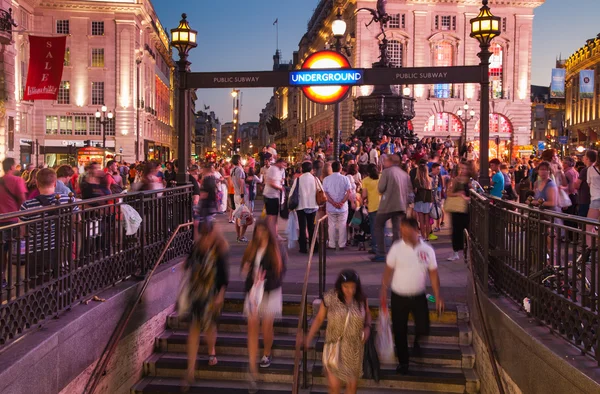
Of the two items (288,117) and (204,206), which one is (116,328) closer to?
(204,206)

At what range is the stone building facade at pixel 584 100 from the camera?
85062 mm

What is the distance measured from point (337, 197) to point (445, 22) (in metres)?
62.1

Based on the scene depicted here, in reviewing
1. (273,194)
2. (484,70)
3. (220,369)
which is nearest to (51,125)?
(273,194)

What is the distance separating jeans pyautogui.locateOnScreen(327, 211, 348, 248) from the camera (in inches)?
503

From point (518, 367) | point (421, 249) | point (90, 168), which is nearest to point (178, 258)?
point (90, 168)

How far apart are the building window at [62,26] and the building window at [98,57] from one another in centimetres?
336

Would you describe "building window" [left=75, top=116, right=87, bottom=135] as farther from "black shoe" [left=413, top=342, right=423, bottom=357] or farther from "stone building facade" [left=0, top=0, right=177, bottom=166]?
"black shoe" [left=413, top=342, right=423, bottom=357]

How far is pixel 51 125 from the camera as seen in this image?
2594 inches

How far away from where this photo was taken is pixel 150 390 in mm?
7492

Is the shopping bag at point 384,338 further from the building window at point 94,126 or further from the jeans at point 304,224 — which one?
the building window at point 94,126

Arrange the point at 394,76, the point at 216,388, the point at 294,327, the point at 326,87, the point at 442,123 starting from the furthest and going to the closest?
the point at 442,123 < the point at 326,87 < the point at 394,76 < the point at 294,327 < the point at 216,388

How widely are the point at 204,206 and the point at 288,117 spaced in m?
108

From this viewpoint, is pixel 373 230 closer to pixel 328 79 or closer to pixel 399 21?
pixel 328 79

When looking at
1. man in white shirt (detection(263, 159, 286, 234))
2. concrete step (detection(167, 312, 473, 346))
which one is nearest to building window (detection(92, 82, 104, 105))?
man in white shirt (detection(263, 159, 286, 234))
